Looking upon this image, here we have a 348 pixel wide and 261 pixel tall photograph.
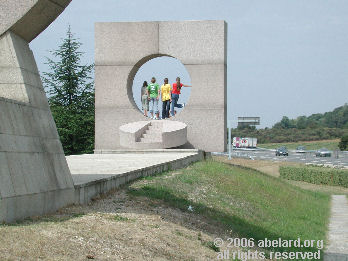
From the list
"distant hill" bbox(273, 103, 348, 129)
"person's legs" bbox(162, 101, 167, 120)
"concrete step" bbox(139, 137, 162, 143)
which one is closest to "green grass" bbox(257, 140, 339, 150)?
"distant hill" bbox(273, 103, 348, 129)

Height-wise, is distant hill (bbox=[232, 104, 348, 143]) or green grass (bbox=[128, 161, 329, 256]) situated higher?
distant hill (bbox=[232, 104, 348, 143])

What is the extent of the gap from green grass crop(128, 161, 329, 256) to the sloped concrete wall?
198cm

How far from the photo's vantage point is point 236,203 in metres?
9.97

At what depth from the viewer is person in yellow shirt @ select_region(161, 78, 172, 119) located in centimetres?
1864

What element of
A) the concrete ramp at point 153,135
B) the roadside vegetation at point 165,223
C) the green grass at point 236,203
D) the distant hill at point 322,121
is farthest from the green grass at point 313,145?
the roadside vegetation at point 165,223

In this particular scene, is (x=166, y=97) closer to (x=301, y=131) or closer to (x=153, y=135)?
(x=153, y=135)

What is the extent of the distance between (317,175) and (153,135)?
13003 millimetres

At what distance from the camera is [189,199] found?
8742 millimetres

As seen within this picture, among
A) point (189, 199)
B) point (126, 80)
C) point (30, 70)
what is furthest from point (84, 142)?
point (30, 70)

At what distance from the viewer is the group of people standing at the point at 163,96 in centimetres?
1850

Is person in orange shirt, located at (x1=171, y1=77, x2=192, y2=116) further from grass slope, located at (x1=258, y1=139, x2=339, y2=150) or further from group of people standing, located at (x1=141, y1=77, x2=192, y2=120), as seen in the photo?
grass slope, located at (x1=258, y1=139, x2=339, y2=150)

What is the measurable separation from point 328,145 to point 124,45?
5796 centimetres

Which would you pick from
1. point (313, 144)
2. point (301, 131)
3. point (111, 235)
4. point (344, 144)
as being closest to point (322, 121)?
point (301, 131)

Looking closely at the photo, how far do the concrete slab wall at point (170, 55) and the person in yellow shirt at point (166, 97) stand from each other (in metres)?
0.84
